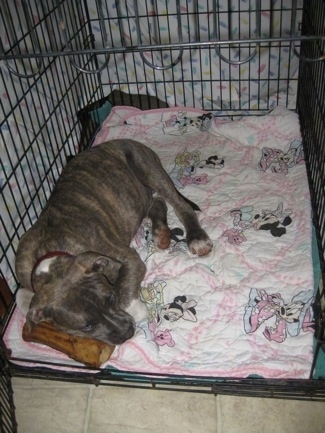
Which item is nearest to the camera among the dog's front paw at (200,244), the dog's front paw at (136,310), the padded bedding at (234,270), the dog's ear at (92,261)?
the dog's ear at (92,261)

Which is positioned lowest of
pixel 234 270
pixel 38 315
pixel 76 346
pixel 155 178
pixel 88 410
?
pixel 88 410

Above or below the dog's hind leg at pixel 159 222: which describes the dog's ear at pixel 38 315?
above

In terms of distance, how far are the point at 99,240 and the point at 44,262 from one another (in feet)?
1.20

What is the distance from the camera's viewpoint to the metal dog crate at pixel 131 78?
302cm

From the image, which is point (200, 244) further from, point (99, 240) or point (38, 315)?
point (38, 315)

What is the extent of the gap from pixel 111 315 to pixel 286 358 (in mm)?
885

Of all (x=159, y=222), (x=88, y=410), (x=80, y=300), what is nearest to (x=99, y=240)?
(x=80, y=300)

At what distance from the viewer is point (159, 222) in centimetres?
298

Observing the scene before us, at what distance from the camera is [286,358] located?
2.20 meters

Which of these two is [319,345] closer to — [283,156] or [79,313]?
[79,313]

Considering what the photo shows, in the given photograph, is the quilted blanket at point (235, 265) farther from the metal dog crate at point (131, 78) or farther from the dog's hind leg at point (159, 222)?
the metal dog crate at point (131, 78)

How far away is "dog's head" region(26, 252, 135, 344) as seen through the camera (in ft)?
6.66

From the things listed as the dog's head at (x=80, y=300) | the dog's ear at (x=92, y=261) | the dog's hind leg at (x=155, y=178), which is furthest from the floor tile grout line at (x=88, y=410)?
the dog's hind leg at (x=155, y=178)

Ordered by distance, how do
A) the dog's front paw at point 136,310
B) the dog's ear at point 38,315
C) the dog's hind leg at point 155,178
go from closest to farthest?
the dog's ear at point 38,315 < the dog's front paw at point 136,310 < the dog's hind leg at point 155,178
